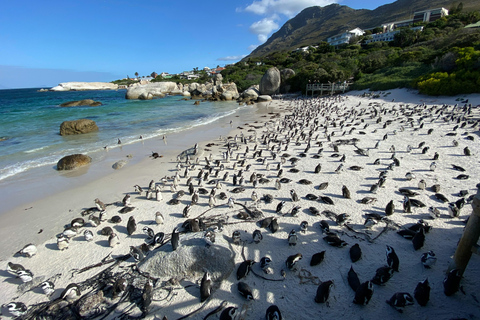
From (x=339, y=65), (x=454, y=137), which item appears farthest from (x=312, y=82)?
(x=454, y=137)

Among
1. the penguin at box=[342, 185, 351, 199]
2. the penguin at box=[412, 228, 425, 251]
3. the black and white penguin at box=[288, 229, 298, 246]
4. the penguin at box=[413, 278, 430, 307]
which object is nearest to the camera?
the penguin at box=[413, 278, 430, 307]

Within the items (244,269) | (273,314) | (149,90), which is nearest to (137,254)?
(244,269)

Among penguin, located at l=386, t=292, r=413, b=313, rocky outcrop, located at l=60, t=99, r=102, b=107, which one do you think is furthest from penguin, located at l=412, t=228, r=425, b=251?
rocky outcrop, located at l=60, t=99, r=102, b=107

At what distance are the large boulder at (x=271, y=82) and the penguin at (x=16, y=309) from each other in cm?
5662

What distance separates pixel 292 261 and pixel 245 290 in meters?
1.43

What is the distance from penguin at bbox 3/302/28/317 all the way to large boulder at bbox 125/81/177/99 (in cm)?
7479

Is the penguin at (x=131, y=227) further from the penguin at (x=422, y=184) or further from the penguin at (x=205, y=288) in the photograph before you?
the penguin at (x=422, y=184)

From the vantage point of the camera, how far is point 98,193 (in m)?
11.0

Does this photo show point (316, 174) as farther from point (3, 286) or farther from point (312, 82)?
point (312, 82)

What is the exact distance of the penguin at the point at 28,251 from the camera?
694cm

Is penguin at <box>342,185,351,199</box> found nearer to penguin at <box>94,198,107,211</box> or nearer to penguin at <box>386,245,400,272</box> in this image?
penguin at <box>386,245,400,272</box>

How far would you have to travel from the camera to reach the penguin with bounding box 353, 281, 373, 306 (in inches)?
192

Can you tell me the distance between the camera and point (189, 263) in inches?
235

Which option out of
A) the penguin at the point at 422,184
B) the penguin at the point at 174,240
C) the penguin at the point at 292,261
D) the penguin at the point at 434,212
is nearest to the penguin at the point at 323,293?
the penguin at the point at 292,261
